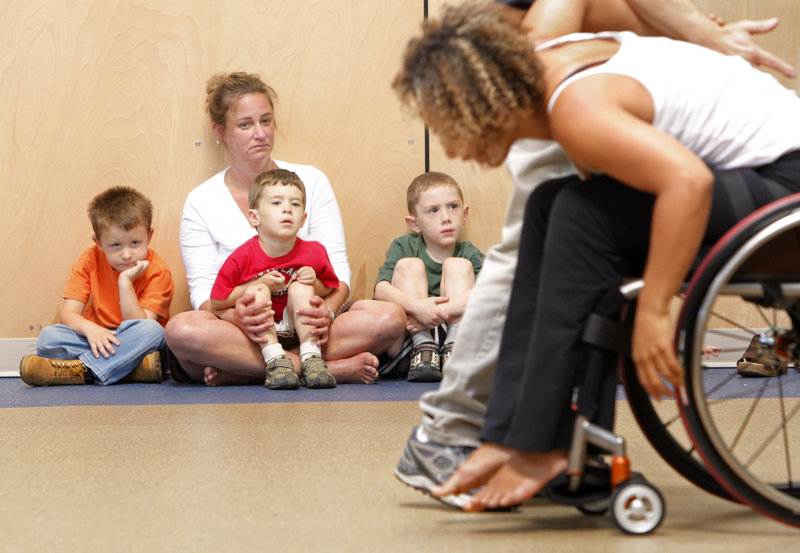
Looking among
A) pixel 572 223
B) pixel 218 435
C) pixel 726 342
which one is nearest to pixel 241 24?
pixel 218 435

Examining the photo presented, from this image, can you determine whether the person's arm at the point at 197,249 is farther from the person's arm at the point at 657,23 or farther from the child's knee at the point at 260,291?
the person's arm at the point at 657,23

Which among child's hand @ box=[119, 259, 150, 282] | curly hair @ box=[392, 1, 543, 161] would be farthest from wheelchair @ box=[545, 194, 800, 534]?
child's hand @ box=[119, 259, 150, 282]

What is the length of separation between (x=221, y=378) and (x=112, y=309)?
1.67ft

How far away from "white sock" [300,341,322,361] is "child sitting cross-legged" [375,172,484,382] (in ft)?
0.91

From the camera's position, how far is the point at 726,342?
10.0 feet

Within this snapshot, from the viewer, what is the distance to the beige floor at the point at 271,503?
3.63ft

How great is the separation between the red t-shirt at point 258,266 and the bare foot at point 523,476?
1667 mm

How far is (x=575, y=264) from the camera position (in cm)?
108

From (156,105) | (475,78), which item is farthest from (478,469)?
(156,105)

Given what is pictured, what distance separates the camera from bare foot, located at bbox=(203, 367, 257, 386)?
269cm

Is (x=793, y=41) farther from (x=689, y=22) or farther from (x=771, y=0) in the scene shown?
(x=689, y=22)

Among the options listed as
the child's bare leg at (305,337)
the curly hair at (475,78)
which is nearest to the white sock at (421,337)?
the child's bare leg at (305,337)

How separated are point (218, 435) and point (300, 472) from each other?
404mm

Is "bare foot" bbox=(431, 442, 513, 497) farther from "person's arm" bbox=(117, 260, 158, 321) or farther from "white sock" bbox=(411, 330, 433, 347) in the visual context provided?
"person's arm" bbox=(117, 260, 158, 321)
